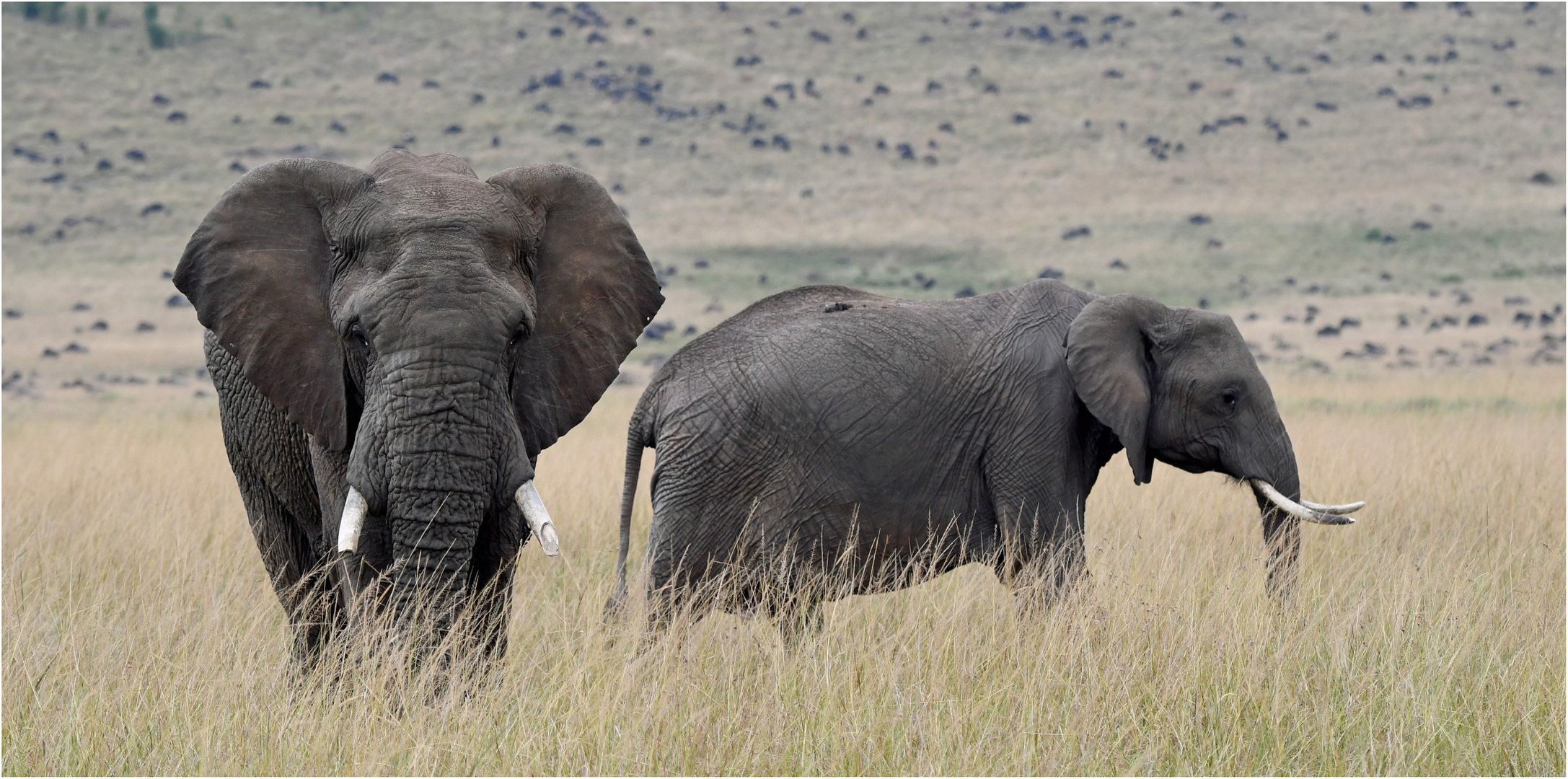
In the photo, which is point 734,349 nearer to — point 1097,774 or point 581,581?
point 581,581

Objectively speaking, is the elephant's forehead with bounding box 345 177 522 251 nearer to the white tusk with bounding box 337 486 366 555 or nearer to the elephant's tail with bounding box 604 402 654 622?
the white tusk with bounding box 337 486 366 555

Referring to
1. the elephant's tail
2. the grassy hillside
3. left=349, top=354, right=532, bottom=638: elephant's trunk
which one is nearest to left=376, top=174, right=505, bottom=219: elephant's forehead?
left=349, top=354, right=532, bottom=638: elephant's trunk

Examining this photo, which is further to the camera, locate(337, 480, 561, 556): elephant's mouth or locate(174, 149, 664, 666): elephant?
locate(174, 149, 664, 666): elephant

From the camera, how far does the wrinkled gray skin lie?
709 cm

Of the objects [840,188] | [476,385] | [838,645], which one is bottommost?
[840,188]

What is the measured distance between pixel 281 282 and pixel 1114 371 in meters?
3.76

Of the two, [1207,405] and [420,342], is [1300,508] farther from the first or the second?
[420,342]

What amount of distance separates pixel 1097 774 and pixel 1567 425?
35.6 ft

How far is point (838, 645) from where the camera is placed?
6.41m

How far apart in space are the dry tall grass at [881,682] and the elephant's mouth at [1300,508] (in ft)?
1.12

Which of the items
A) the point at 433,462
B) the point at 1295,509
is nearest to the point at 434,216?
the point at 433,462

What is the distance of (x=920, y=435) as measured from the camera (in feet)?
23.9

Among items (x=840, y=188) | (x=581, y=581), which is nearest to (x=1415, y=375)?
(x=581, y=581)

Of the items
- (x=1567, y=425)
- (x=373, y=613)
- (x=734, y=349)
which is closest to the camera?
(x=373, y=613)
